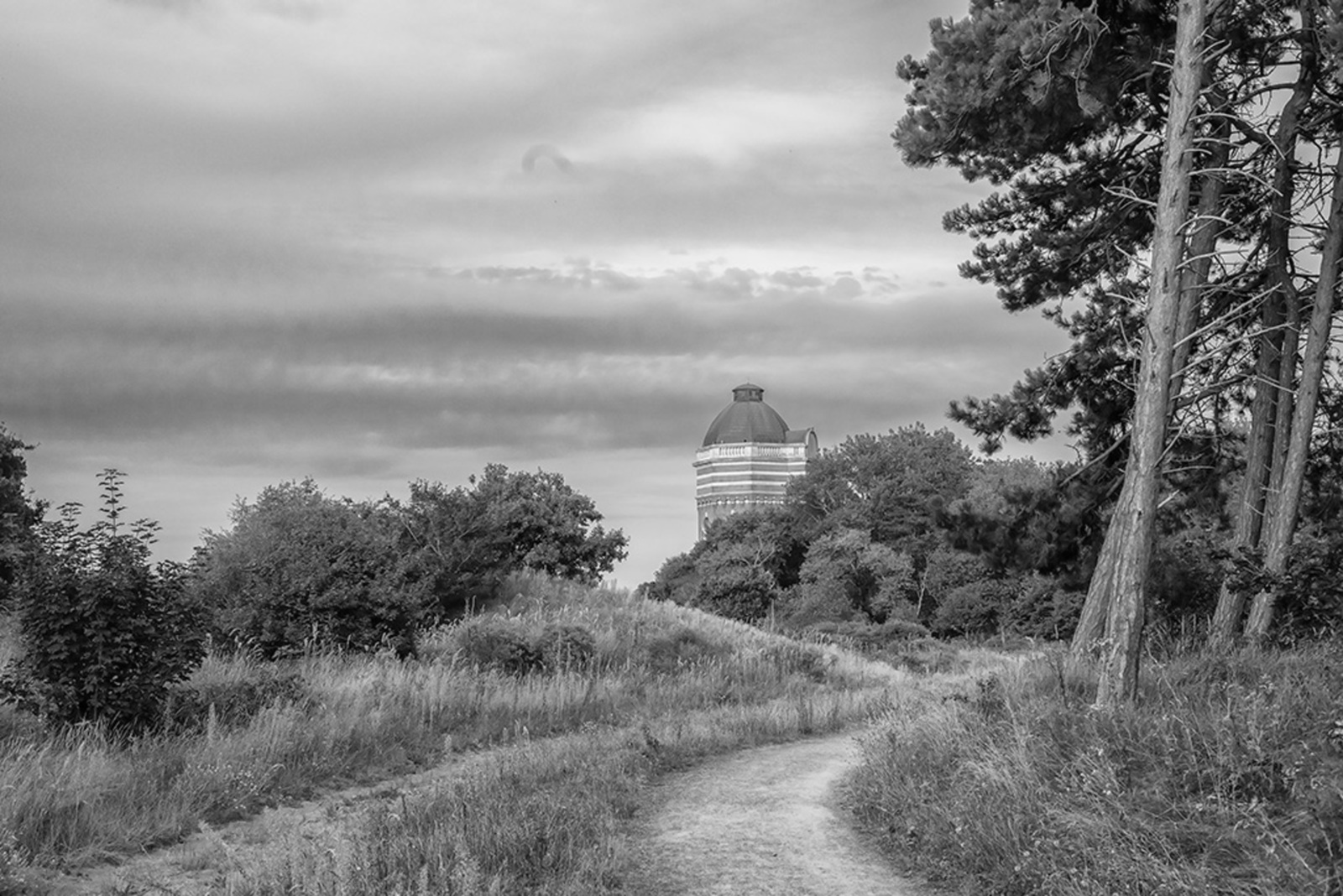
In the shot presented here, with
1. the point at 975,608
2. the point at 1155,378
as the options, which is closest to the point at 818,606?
the point at 975,608

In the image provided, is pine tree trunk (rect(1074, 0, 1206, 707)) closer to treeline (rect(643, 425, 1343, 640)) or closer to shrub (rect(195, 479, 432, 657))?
treeline (rect(643, 425, 1343, 640))

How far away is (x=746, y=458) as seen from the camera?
364 feet

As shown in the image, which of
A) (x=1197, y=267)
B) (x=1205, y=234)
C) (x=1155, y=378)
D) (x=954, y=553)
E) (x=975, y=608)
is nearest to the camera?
(x=1155, y=378)

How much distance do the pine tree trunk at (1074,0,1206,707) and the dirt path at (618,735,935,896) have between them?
306 cm

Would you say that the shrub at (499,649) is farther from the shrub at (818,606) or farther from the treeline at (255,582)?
the shrub at (818,606)

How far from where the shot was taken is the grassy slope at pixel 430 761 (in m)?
8.30

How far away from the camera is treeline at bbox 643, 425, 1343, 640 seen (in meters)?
21.0

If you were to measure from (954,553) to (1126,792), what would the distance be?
1888 inches

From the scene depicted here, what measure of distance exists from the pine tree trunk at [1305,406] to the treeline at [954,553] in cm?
64

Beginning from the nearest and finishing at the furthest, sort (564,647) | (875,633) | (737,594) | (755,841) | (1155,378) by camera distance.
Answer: (755,841)
(1155,378)
(564,647)
(875,633)
(737,594)

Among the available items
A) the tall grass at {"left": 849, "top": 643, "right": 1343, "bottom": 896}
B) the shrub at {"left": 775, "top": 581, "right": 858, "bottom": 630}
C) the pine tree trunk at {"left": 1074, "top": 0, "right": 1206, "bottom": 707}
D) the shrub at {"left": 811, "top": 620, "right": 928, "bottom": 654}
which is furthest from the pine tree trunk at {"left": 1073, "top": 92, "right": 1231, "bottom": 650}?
the shrub at {"left": 775, "top": 581, "right": 858, "bottom": 630}

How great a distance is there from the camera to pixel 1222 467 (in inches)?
843

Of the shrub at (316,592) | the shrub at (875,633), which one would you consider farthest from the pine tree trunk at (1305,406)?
the shrub at (875,633)

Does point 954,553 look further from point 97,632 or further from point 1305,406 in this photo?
point 97,632
